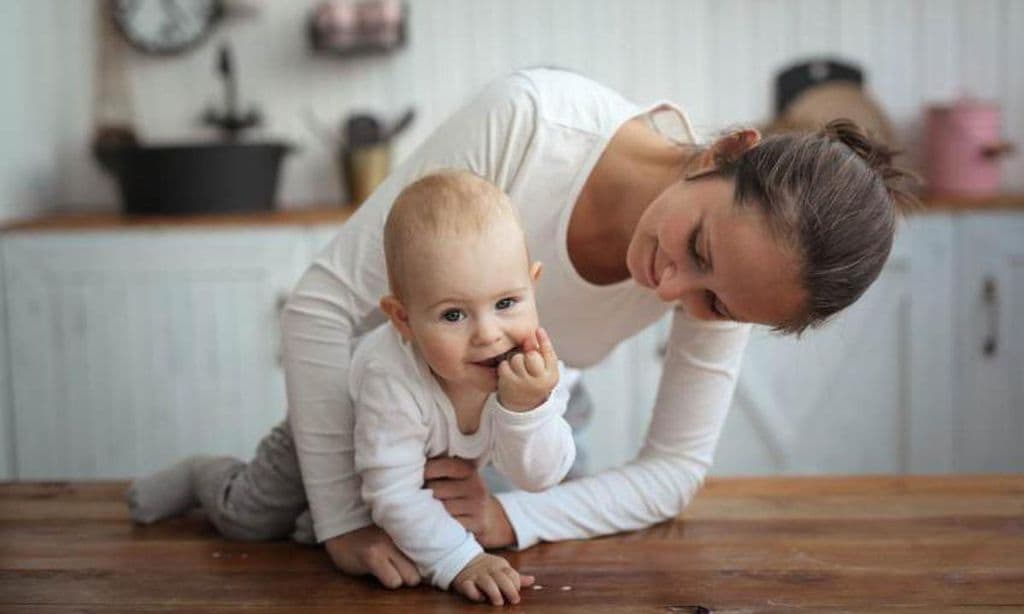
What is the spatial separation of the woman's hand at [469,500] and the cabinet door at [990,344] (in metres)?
1.98

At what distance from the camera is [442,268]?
51.2 inches

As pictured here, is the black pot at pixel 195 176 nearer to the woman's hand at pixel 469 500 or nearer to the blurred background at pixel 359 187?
the blurred background at pixel 359 187

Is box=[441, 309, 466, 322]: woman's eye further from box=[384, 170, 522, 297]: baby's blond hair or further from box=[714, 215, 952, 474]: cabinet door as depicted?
box=[714, 215, 952, 474]: cabinet door

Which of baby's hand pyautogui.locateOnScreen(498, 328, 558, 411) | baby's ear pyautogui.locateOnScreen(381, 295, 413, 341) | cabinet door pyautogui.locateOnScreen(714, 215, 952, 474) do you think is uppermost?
baby's ear pyautogui.locateOnScreen(381, 295, 413, 341)

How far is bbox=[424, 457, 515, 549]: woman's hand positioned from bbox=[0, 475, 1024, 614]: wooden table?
5 centimetres

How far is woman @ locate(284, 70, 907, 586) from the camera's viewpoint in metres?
1.34

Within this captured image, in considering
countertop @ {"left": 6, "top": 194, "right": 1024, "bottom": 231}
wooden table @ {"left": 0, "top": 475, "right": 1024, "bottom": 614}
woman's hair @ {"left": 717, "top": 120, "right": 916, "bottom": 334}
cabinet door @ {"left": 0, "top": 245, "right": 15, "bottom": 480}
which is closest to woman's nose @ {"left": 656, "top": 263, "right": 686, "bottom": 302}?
woman's hair @ {"left": 717, "top": 120, "right": 916, "bottom": 334}

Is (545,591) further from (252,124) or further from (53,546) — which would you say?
(252,124)

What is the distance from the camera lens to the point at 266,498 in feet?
5.48

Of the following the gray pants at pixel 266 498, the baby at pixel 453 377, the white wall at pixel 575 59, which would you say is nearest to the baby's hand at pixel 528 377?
the baby at pixel 453 377

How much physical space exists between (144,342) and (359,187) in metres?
0.72

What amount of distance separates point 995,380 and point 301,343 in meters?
2.26

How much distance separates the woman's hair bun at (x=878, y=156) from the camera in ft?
4.61

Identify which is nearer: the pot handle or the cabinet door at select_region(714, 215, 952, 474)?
the cabinet door at select_region(714, 215, 952, 474)
